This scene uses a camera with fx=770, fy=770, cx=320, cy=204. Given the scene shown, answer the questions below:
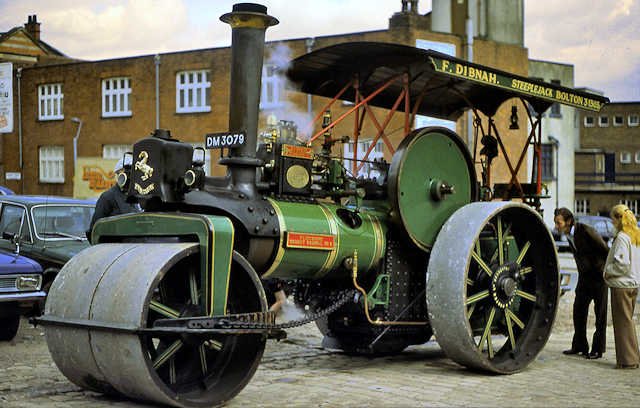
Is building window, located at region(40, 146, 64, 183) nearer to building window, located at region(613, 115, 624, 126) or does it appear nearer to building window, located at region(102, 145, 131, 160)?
building window, located at region(102, 145, 131, 160)

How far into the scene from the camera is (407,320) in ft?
20.2

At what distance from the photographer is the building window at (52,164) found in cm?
3011

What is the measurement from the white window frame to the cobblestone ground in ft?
71.1

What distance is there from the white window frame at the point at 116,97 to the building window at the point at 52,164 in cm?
308

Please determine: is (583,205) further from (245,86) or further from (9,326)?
(245,86)

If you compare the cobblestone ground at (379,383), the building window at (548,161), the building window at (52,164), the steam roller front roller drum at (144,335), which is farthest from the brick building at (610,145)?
the steam roller front roller drum at (144,335)

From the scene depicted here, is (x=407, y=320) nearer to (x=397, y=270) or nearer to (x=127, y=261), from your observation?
(x=397, y=270)

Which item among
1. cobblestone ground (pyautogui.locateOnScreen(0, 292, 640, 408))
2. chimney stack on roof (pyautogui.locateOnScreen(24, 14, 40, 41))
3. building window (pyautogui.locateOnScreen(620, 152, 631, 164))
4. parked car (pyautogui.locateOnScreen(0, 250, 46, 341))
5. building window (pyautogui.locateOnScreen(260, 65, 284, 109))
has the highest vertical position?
chimney stack on roof (pyautogui.locateOnScreen(24, 14, 40, 41))

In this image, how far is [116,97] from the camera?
28125 millimetres

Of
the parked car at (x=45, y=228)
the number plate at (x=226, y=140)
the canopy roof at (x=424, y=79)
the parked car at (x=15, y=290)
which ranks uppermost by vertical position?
the canopy roof at (x=424, y=79)

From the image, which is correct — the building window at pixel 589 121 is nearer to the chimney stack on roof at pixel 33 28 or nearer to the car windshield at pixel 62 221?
the chimney stack on roof at pixel 33 28

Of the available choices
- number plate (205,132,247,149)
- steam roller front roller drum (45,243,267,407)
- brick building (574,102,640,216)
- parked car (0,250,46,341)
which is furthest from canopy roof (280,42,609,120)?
brick building (574,102,640,216)

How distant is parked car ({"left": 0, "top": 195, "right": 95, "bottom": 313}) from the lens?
8.51m

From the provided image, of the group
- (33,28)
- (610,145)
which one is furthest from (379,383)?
(610,145)
